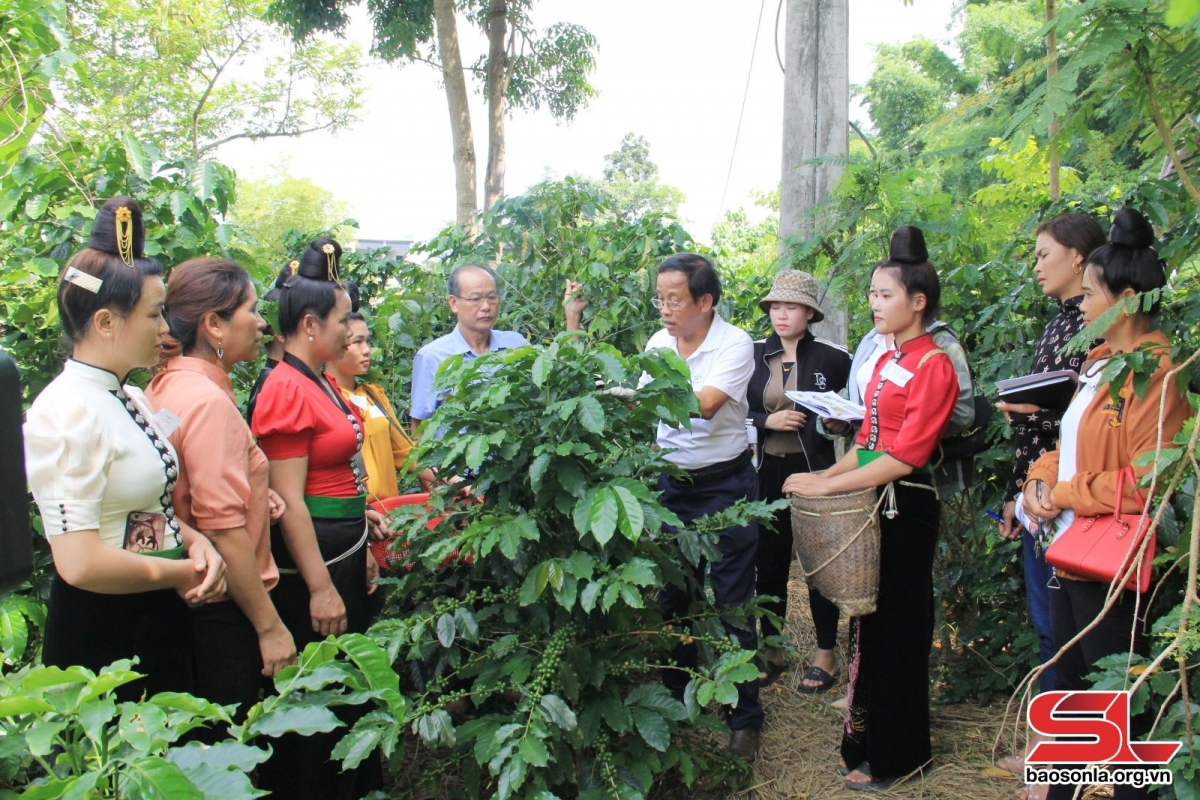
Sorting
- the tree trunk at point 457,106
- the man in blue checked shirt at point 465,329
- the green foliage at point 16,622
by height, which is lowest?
the green foliage at point 16,622

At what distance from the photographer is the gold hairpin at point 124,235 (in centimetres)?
218

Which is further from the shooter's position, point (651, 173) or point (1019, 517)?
point (651, 173)

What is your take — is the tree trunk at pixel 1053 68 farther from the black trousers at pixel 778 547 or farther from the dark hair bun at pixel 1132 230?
the black trousers at pixel 778 547

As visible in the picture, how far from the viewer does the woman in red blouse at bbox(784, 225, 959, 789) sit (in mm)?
3139

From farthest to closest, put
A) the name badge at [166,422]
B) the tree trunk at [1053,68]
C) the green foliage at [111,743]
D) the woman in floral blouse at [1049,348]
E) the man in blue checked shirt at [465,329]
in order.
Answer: the man in blue checked shirt at [465,329], the woman in floral blouse at [1049,348], the tree trunk at [1053,68], the name badge at [166,422], the green foliage at [111,743]

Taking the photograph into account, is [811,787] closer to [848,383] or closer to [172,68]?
[848,383]

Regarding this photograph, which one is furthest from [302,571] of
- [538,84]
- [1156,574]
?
[538,84]

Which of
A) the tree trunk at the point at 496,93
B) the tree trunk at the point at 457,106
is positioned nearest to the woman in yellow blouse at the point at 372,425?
the tree trunk at the point at 457,106

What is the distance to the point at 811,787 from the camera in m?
3.35

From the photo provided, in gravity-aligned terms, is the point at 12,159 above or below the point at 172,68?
below

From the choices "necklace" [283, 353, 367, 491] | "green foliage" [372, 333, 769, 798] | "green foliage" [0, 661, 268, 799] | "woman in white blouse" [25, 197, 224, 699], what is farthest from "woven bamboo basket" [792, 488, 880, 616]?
"green foliage" [0, 661, 268, 799]

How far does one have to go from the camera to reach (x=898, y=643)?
3225 mm

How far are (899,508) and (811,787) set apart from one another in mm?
1072

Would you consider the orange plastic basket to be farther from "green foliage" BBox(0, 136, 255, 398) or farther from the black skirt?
"green foliage" BBox(0, 136, 255, 398)
